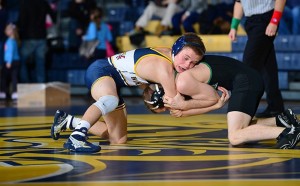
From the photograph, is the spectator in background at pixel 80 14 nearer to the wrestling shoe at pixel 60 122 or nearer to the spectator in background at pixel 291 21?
the spectator in background at pixel 291 21

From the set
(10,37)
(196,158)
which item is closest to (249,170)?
(196,158)

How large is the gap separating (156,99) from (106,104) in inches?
14.6

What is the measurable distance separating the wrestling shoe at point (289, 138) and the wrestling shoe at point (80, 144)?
3.94ft

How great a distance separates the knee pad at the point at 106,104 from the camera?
675 cm

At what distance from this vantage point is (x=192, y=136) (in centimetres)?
785

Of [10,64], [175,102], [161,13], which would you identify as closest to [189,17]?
[161,13]

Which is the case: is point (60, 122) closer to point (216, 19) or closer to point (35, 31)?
point (216, 19)

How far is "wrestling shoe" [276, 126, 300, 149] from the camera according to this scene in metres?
6.59

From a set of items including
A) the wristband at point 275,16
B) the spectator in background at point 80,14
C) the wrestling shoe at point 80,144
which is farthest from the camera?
the spectator in background at point 80,14

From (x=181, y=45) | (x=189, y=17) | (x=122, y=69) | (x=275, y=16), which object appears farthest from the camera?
(x=189, y=17)

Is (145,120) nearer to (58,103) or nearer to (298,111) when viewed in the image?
(298,111)

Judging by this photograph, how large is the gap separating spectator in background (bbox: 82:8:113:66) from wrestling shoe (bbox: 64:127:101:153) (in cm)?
869

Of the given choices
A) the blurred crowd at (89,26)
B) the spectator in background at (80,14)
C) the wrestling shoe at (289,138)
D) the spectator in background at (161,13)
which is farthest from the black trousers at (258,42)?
the spectator in background at (80,14)

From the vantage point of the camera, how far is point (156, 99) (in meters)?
6.91
